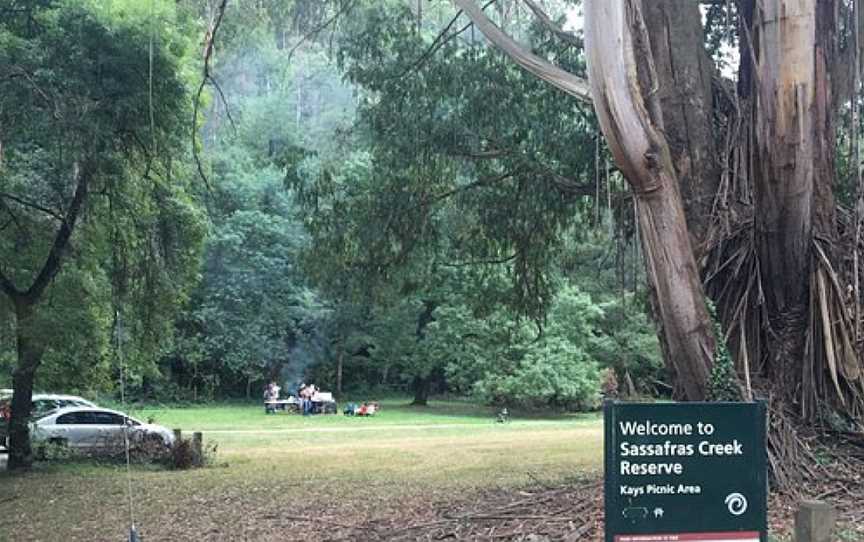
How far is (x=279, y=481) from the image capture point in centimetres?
1628

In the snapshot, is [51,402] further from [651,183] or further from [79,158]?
[651,183]

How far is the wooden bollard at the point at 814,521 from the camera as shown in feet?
14.6

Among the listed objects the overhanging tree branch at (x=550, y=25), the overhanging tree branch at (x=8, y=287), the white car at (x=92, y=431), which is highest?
the overhanging tree branch at (x=550, y=25)

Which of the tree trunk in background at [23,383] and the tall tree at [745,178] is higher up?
the tall tree at [745,178]

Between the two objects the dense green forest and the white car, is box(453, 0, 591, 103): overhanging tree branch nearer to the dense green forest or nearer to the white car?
the dense green forest

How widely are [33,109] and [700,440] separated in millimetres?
12120

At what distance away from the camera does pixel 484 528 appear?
8.70m

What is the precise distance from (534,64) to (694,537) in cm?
633

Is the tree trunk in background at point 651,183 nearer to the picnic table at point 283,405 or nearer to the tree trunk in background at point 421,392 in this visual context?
the picnic table at point 283,405

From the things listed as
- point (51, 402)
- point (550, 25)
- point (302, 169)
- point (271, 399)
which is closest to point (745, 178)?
point (550, 25)

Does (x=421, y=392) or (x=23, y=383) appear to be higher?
(x=421, y=392)

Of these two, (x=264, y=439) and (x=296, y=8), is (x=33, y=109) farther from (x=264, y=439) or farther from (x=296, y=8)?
(x=264, y=439)

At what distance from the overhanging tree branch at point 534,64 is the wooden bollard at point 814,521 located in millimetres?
5559

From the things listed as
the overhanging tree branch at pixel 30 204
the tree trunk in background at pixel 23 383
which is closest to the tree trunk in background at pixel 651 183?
the overhanging tree branch at pixel 30 204
